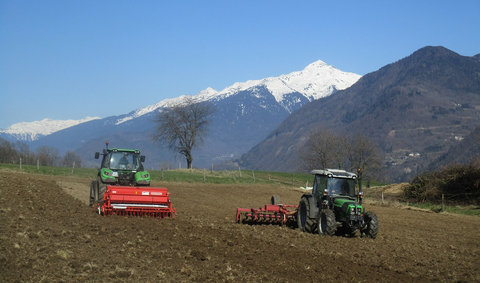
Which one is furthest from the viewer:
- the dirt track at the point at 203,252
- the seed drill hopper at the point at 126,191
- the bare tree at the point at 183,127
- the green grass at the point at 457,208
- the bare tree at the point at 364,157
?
the bare tree at the point at 364,157

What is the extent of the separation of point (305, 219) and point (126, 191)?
6180 mm

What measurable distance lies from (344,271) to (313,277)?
1.00 m

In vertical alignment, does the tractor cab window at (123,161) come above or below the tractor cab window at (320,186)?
above

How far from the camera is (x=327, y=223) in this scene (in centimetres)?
1585

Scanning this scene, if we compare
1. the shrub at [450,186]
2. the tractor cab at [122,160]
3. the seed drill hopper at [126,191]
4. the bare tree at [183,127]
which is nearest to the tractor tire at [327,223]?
the seed drill hopper at [126,191]

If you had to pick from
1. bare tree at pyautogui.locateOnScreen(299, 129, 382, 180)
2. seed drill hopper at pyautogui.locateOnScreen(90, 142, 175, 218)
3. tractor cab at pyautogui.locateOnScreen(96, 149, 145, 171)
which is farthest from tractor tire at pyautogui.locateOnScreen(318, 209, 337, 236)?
bare tree at pyautogui.locateOnScreen(299, 129, 382, 180)

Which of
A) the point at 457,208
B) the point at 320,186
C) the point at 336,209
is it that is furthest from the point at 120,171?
the point at 457,208

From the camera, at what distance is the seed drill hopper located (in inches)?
717

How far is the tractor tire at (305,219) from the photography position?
16859 mm

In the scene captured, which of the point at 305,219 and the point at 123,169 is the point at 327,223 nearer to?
the point at 305,219

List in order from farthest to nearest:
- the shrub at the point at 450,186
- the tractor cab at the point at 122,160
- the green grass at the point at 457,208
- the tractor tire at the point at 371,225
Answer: the shrub at the point at 450,186 → the green grass at the point at 457,208 → the tractor cab at the point at 122,160 → the tractor tire at the point at 371,225

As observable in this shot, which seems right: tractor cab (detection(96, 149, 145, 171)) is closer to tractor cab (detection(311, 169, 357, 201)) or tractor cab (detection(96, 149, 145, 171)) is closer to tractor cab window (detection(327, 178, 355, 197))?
tractor cab (detection(311, 169, 357, 201))

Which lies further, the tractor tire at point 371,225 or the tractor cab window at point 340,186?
the tractor cab window at point 340,186

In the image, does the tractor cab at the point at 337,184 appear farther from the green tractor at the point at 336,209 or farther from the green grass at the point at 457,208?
the green grass at the point at 457,208
